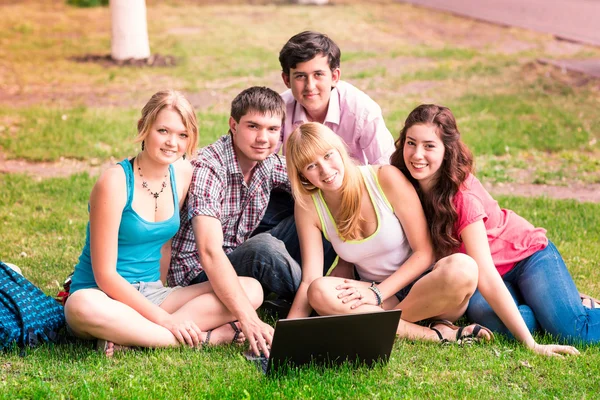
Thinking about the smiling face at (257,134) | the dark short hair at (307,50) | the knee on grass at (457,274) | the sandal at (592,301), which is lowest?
the sandal at (592,301)

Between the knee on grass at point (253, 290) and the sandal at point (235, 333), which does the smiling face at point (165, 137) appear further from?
the sandal at point (235, 333)

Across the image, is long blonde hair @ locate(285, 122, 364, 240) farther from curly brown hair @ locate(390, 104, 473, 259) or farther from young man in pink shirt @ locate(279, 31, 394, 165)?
young man in pink shirt @ locate(279, 31, 394, 165)

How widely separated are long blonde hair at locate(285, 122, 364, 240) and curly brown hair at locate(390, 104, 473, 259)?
0.39m

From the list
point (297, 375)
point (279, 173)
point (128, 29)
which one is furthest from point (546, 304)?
point (128, 29)

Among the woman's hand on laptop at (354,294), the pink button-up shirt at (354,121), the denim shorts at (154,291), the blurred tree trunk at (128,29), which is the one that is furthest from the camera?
the blurred tree trunk at (128,29)

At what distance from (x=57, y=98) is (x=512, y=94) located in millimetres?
5974

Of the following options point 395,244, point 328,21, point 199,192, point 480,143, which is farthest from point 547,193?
point 328,21

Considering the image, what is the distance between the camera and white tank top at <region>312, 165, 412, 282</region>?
13.7 feet

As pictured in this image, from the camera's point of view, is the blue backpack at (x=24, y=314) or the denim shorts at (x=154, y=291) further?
the denim shorts at (x=154, y=291)

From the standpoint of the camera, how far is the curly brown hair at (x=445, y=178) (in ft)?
13.6

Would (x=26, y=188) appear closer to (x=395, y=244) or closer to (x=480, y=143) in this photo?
(x=395, y=244)

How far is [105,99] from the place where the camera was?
10328mm

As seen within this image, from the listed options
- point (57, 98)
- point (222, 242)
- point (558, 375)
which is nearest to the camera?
point (558, 375)

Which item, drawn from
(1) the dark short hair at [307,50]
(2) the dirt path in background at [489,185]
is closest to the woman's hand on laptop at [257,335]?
(1) the dark short hair at [307,50]
